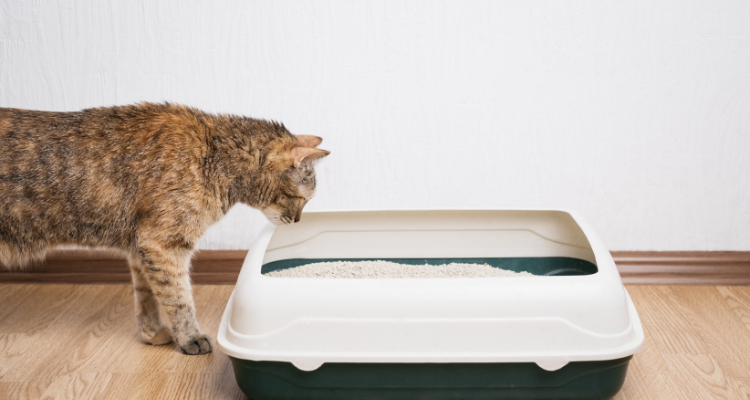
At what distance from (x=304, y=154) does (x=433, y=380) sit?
0.54m

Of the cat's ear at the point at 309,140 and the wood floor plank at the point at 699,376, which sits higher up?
the cat's ear at the point at 309,140

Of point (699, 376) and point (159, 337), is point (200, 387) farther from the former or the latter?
point (699, 376)

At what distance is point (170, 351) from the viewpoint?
1406 mm

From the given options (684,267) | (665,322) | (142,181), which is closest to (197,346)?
(142,181)

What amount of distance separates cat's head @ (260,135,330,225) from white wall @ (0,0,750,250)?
1.35 ft

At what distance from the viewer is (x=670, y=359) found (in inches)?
52.6

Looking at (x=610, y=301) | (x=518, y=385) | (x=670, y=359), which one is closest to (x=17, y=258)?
Answer: (x=518, y=385)

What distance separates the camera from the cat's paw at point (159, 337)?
4.71 feet

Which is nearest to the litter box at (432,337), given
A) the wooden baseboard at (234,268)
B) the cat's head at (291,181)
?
the cat's head at (291,181)

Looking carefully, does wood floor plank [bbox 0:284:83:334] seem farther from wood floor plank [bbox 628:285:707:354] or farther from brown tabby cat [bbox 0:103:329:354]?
wood floor plank [bbox 628:285:707:354]

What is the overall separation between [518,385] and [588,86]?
101 centimetres

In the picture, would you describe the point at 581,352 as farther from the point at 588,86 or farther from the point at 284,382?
the point at 588,86

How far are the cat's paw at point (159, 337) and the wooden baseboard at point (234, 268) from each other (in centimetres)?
45

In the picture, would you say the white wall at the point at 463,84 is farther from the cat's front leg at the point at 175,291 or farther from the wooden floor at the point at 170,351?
the cat's front leg at the point at 175,291
